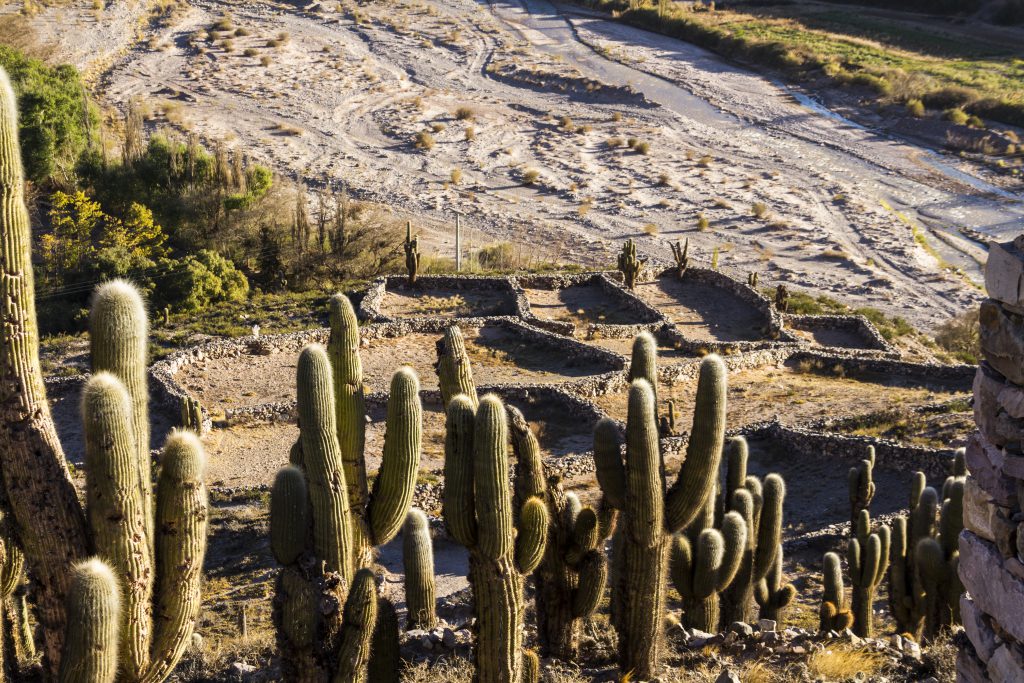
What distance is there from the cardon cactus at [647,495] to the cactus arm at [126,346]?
383 centimetres

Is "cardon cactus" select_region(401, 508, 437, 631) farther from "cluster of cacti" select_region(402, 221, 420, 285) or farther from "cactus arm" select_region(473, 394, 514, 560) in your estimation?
"cluster of cacti" select_region(402, 221, 420, 285)

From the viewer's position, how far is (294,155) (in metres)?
43.4

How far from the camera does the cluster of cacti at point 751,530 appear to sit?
1230 cm

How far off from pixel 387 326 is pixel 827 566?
14.3 m

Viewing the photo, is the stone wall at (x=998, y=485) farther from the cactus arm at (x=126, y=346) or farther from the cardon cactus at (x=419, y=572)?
the cardon cactus at (x=419, y=572)

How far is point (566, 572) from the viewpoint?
1041 centimetres

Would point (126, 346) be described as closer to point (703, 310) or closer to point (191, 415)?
point (191, 415)

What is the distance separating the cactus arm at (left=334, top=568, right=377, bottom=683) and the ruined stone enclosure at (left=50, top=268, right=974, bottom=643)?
740 cm

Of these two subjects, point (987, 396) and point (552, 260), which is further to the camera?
point (552, 260)

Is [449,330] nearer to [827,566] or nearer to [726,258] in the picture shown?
[827,566]

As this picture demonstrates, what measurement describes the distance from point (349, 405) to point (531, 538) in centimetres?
179

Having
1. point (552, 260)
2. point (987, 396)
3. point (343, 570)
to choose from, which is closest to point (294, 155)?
point (552, 260)

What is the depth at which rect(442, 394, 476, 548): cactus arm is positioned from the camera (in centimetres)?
835

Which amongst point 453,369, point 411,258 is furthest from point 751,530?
point 411,258
